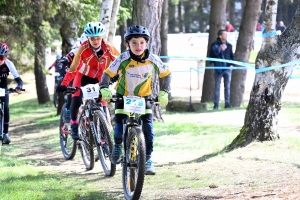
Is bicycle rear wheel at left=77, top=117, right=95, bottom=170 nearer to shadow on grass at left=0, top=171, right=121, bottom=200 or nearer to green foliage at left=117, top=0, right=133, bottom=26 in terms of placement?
shadow on grass at left=0, top=171, right=121, bottom=200

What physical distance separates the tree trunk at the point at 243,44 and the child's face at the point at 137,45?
1185 centimetres

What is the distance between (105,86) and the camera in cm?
809

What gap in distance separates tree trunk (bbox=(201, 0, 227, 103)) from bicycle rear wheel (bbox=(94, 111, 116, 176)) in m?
11.4

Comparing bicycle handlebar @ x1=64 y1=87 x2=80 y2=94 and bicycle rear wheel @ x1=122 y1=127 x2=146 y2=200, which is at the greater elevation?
bicycle handlebar @ x1=64 y1=87 x2=80 y2=94

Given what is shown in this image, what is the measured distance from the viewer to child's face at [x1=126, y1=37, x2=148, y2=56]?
7930 mm

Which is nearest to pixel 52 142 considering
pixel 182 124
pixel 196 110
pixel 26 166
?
pixel 182 124

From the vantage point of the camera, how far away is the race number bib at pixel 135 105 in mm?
7750

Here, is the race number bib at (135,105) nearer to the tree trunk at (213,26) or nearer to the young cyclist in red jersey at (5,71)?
the young cyclist in red jersey at (5,71)

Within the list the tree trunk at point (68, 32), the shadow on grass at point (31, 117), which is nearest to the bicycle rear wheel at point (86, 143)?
the shadow on grass at point (31, 117)

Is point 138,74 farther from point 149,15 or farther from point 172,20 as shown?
point 172,20

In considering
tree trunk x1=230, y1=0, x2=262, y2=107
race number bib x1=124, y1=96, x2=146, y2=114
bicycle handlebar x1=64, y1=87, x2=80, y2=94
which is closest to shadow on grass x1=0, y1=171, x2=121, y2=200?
race number bib x1=124, y1=96, x2=146, y2=114

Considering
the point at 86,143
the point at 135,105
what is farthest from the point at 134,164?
the point at 86,143

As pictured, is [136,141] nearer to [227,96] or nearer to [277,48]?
[277,48]

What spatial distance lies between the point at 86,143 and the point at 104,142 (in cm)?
84
